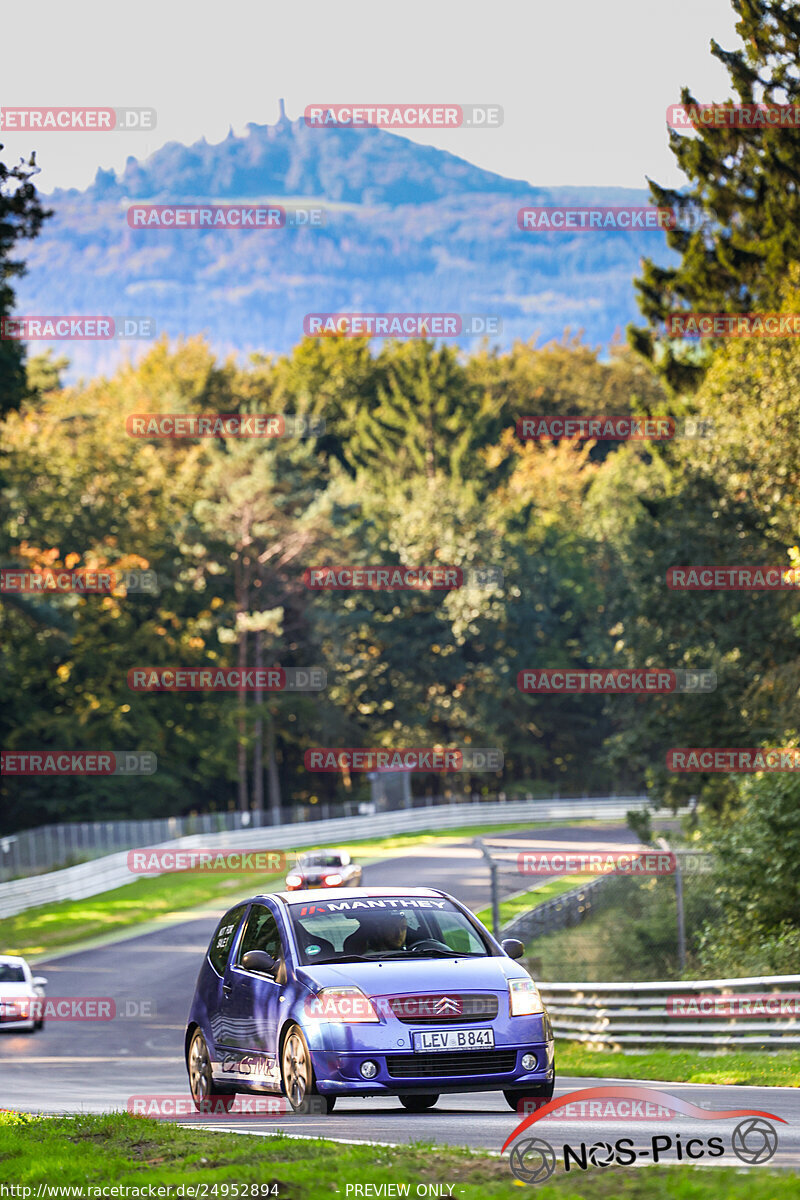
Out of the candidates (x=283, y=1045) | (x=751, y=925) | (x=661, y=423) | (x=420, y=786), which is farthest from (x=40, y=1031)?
(x=420, y=786)

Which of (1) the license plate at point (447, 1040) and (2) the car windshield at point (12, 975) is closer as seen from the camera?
(1) the license plate at point (447, 1040)

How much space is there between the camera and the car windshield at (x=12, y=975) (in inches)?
984

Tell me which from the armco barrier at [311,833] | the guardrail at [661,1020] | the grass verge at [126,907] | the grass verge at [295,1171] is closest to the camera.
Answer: the grass verge at [295,1171]

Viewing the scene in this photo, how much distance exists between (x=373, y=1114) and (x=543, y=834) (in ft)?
169

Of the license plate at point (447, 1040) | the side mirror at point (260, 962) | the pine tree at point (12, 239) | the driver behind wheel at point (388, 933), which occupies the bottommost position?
the license plate at point (447, 1040)

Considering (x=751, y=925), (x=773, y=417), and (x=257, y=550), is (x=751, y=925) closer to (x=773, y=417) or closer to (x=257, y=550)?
(x=773, y=417)

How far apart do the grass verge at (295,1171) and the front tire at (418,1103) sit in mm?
1914

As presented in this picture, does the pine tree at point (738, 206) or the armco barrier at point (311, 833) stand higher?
the pine tree at point (738, 206)

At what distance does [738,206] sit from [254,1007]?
31.7m

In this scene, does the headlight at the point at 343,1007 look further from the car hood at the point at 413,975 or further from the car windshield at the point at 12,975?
the car windshield at the point at 12,975

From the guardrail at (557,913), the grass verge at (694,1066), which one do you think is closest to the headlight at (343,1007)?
the grass verge at (694,1066)

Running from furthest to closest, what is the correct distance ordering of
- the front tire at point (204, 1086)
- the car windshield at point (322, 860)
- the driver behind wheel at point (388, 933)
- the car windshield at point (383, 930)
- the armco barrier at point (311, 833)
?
the armco barrier at point (311, 833) < the car windshield at point (322, 860) < the front tire at point (204, 1086) < the driver behind wheel at point (388, 933) < the car windshield at point (383, 930)

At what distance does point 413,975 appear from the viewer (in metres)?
10.0

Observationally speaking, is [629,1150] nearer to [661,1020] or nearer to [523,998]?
[523,998]
